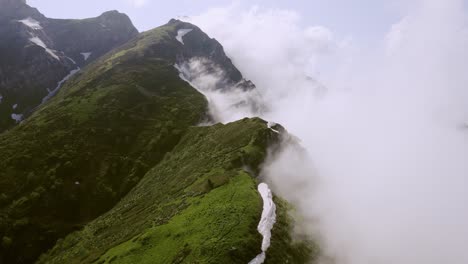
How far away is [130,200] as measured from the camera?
3565 inches

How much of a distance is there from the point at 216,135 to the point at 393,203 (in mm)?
69060

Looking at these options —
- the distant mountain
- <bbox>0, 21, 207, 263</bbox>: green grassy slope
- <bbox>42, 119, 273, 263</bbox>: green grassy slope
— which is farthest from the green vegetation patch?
<bbox>0, 21, 207, 263</bbox>: green grassy slope

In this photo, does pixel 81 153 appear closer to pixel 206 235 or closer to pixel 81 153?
pixel 81 153

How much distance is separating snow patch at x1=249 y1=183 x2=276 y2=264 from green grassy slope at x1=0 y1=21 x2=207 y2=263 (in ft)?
184

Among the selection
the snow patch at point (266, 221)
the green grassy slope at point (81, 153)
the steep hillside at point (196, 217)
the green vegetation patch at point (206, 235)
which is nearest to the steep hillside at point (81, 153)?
the green grassy slope at point (81, 153)

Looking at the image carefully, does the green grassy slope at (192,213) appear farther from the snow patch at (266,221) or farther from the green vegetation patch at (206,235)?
the snow patch at (266,221)

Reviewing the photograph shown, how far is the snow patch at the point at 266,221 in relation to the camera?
46062 millimetres

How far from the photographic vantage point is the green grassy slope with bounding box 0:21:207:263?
86.9 meters

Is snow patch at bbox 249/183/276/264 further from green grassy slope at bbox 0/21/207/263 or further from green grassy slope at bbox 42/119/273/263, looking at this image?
green grassy slope at bbox 0/21/207/263

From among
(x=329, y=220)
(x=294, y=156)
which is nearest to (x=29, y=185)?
(x=294, y=156)

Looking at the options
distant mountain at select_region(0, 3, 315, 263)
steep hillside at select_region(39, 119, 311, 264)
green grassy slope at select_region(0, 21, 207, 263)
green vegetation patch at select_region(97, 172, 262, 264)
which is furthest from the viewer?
green grassy slope at select_region(0, 21, 207, 263)

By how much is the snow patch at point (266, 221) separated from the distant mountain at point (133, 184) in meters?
0.99

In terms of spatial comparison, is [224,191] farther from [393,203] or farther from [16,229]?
[393,203]

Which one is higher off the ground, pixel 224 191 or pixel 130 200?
pixel 224 191
